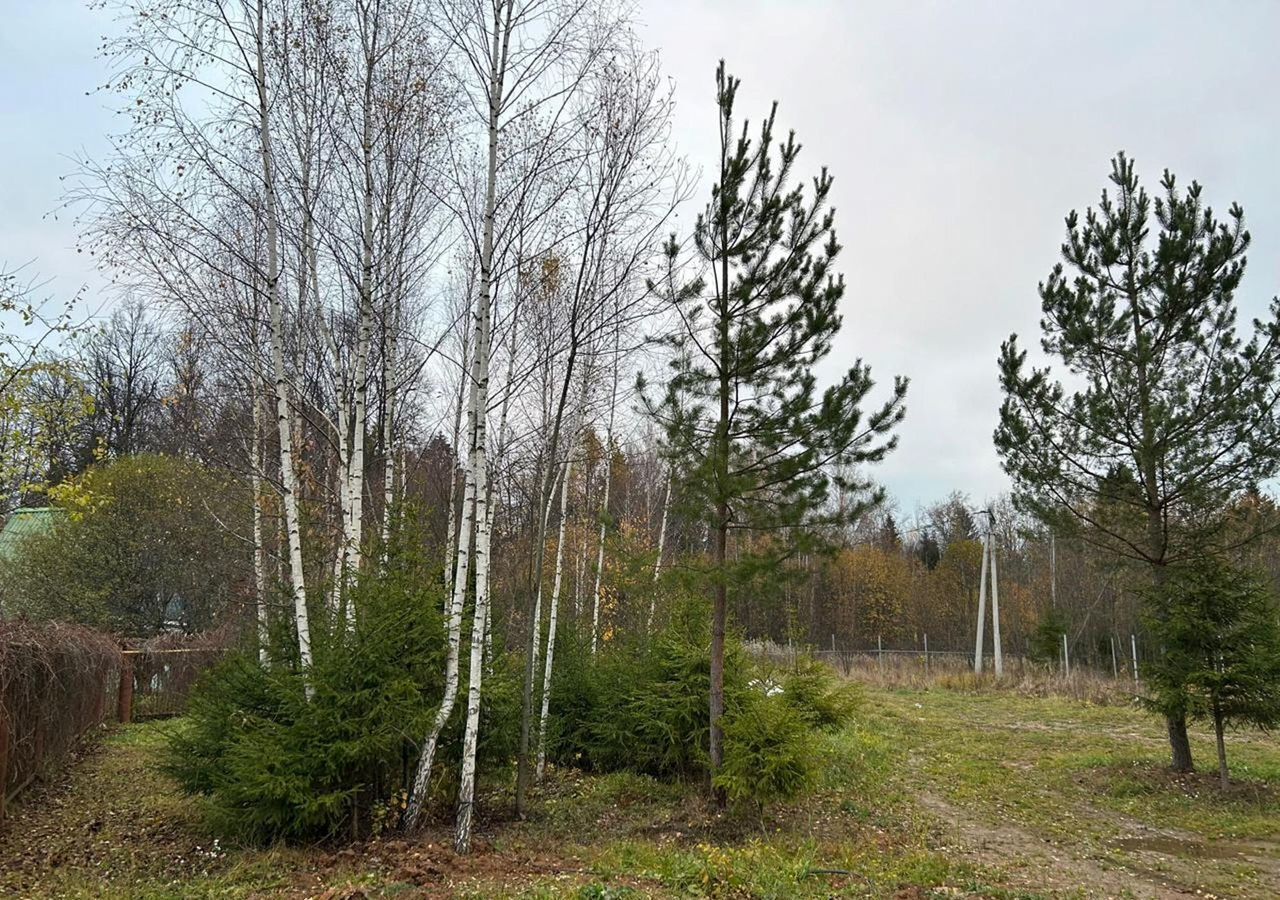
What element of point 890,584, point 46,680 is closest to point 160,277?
point 46,680

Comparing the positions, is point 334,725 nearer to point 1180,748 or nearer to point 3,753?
point 3,753

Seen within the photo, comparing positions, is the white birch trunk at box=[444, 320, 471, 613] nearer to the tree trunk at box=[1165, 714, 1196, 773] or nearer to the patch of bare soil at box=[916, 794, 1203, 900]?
the patch of bare soil at box=[916, 794, 1203, 900]

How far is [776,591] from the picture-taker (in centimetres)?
759

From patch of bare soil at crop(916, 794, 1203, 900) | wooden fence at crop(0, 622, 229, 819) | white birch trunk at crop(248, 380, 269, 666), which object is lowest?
patch of bare soil at crop(916, 794, 1203, 900)

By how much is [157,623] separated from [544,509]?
45.1 ft

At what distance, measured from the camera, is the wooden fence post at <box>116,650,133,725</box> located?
1345cm

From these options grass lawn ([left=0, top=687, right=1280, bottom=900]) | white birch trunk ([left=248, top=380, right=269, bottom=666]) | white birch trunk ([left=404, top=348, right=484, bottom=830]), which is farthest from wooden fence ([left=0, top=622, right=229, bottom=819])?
white birch trunk ([left=404, top=348, right=484, bottom=830])

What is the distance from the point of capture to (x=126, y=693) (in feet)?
44.4

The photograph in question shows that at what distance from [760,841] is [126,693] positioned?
11781 mm

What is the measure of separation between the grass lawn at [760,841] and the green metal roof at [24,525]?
23.8 ft

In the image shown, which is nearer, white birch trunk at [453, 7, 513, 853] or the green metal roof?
white birch trunk at [453, 7, 513, 853]

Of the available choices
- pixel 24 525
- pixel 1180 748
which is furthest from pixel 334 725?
pixel 24 525

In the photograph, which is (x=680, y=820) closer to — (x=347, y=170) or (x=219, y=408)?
(x=347, y=170)

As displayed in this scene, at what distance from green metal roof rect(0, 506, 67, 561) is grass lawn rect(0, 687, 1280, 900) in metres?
7.26
